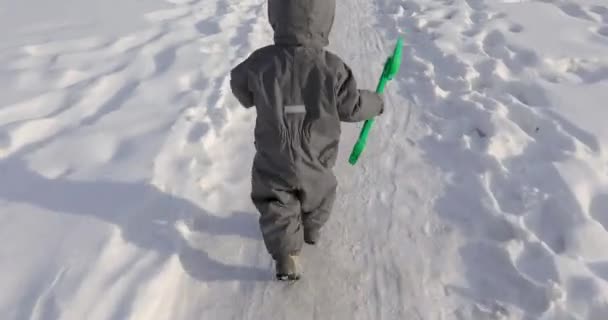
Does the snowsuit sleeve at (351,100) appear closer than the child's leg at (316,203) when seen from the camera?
Yes

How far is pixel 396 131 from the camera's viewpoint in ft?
11.9

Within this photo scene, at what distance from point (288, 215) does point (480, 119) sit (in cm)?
188

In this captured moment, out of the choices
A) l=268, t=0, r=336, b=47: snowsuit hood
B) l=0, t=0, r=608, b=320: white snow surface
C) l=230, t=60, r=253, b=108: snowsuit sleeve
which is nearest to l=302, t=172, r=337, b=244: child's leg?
l=0, t=0, r=608, b=320: white snow surface

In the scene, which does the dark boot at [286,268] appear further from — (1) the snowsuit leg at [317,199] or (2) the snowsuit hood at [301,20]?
(2) the snowsuit hood at [301,20]

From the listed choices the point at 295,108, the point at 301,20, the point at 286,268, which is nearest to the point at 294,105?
the point at 295,108

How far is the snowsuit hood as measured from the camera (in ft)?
6.68

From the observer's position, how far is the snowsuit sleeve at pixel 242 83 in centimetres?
216

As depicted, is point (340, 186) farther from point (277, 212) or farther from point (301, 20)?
point (301, 20)

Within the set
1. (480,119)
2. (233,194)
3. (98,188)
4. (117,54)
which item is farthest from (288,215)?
(117,54)

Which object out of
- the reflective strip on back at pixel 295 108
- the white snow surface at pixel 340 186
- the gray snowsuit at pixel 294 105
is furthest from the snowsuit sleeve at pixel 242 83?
the white snow surface at pixel 340 186

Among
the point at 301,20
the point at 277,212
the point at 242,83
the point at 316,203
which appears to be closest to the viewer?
the point at 301,20

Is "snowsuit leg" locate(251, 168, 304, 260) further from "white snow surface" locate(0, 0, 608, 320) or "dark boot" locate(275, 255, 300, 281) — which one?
"white snow surface" locate(0, 0, 608, 320)

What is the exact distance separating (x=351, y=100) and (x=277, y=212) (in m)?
0.61

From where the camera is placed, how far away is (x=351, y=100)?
7.19 feet
